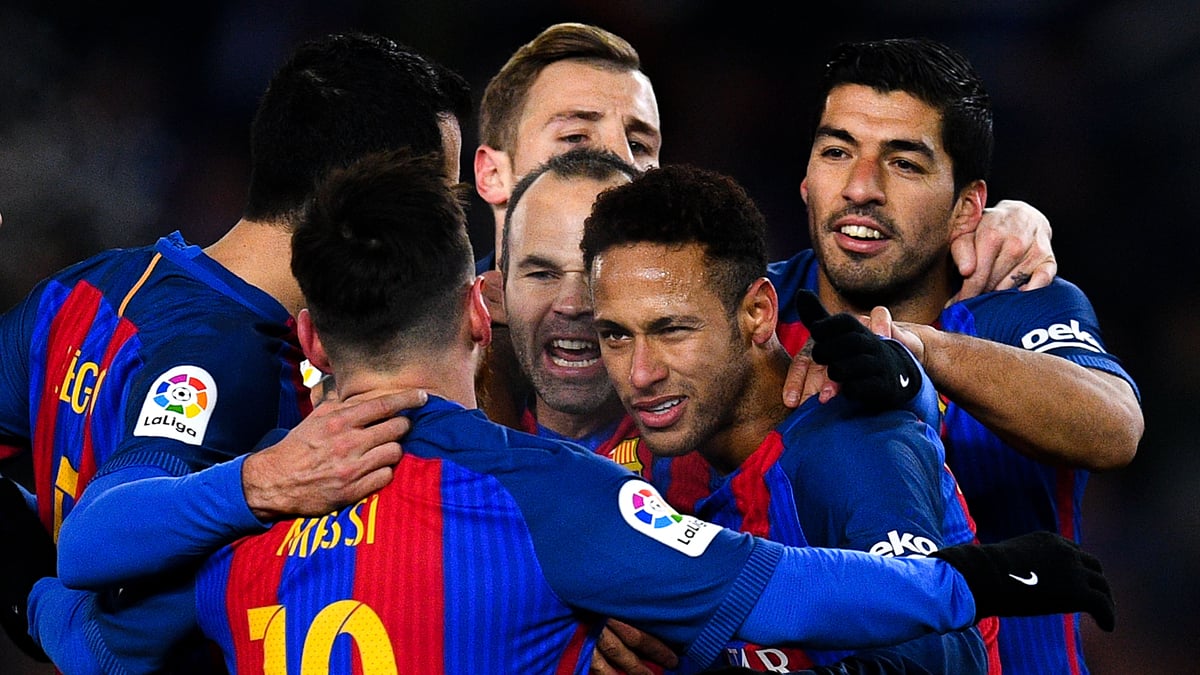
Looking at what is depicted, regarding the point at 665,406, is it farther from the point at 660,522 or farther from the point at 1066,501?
the point at 1066,501

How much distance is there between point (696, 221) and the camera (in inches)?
119

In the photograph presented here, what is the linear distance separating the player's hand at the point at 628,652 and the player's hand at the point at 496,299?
1.41m

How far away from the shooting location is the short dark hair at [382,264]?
2.46 m

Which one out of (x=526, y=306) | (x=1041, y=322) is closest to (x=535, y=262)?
(x=526, y=306)

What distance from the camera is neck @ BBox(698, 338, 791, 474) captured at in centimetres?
304

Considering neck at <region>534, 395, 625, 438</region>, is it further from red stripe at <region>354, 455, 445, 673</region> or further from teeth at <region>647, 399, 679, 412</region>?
red stripe at <region>354, 455, 445, 673</region>

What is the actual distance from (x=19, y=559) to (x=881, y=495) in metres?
2.09

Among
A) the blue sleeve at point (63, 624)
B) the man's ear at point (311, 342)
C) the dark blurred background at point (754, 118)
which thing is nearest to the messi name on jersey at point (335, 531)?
the man's ear at point (311, 342)

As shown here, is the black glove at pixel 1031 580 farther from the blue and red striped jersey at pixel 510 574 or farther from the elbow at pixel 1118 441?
the elbow at pixel 1118 441

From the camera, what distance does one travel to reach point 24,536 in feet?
11.2

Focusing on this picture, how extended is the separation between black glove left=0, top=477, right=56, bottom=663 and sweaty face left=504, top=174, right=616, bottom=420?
133 centimetres

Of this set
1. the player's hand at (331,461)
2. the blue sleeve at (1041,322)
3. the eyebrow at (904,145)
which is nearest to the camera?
the player's hand at (331,461)

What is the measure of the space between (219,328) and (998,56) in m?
5.44

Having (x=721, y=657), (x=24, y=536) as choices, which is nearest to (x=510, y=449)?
(x=721, y=657)
